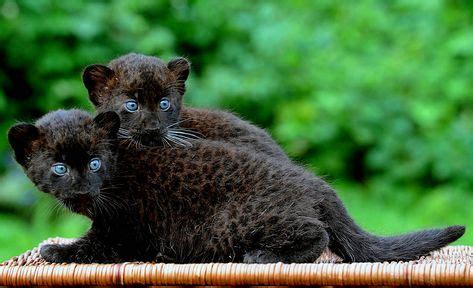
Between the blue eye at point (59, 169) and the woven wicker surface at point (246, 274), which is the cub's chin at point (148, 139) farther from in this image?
the woven wicker surface at point (246, 274)

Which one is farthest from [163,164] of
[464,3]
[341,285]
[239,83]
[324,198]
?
[464,3]

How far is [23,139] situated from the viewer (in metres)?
2.20

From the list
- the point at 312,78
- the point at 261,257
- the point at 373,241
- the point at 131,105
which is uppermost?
the point at 312,78

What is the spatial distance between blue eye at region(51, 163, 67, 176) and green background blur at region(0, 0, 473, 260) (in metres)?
2.38

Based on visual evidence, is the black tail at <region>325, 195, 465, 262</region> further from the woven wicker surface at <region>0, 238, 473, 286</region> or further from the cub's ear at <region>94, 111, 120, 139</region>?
the cub's ear at <region>94, 111, 120, 139</region>

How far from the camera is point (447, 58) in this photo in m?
4.98

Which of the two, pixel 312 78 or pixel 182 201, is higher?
pixel 312 78

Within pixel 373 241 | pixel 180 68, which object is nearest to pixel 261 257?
pixel 373 241

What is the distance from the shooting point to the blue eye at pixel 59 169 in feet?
7.13

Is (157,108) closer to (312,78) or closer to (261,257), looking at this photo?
(261,257)

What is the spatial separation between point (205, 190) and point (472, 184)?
2.96m

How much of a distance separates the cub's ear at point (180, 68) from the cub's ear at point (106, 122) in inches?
16.9

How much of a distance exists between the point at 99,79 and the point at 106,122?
330 mm

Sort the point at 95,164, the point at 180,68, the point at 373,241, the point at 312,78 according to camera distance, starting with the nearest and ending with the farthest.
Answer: the point at 95,164 < the point at 373,241 < the point at 180,68 < the point at 312,78
